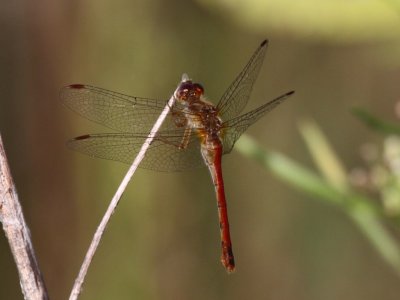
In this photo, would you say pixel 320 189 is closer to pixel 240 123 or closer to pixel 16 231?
pixel 240 123

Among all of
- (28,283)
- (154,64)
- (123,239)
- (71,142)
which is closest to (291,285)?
(123,239)

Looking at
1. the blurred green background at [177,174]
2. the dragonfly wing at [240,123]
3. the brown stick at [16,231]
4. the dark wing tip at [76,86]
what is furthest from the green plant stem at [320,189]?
the blurred green background at [177,174]

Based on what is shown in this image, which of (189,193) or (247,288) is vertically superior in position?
(189,193)

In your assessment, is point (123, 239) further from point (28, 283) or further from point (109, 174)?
point (28, 283)

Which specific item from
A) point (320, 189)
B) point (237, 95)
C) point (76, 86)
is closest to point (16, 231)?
point (76, 86)

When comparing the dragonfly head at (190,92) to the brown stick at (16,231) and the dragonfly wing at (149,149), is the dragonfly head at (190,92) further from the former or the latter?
the brown stick at (16,231)

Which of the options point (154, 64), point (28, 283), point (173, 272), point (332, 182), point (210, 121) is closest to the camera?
point (28, 283)

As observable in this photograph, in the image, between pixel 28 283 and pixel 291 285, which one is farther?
pixel 291 285
